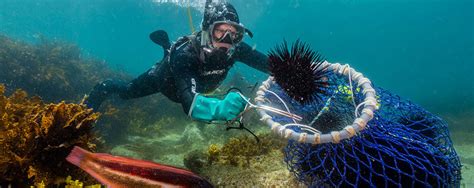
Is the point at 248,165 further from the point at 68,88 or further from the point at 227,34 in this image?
the point at 68,88

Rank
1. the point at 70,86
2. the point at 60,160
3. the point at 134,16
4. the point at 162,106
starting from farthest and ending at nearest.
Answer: the point at 134,16 < the point at 162,106 < the point at 70,86 < the point at 60,160

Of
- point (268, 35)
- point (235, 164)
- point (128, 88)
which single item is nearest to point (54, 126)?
point (235, 164)

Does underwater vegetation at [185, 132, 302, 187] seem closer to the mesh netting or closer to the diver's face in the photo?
the mesh netting

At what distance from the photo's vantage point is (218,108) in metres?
3.33

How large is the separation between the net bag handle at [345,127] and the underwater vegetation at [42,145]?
2.12 metres

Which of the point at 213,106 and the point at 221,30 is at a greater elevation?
the point at 221,30

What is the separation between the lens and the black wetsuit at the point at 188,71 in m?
5.15

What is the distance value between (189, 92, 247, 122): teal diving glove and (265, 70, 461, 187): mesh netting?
1.22 ft

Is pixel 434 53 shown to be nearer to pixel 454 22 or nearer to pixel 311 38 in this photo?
pixel 454 22

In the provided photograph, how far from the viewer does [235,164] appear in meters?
4.30

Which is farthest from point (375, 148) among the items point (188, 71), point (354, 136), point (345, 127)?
point (188, 71)

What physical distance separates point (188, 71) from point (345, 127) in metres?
3.51

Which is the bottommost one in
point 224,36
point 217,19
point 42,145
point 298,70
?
point 42,145

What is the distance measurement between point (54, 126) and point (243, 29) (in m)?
3.81
